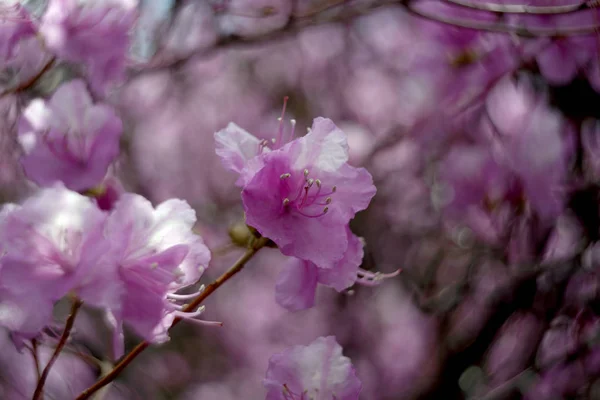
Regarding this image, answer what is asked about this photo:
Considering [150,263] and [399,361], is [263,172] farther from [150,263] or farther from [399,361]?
[399,361]

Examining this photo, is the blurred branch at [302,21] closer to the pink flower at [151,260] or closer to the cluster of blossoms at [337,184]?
the cluster of blossoms at [337,184]

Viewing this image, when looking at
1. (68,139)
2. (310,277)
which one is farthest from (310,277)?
(68,139)

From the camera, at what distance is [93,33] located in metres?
1.11

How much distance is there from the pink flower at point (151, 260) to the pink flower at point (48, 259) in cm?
2

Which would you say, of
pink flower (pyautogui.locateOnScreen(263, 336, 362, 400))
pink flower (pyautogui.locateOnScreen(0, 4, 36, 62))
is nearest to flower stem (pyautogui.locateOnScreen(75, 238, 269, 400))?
pink flower (pyautogui.locateOnScreen(263, 336, 362, 400))

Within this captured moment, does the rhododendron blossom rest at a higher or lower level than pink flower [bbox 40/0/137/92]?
lower

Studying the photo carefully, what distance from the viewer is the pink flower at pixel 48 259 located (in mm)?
652

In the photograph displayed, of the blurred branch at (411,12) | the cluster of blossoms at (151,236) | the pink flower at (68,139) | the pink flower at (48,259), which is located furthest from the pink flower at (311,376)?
the blurred branch at (411,12)

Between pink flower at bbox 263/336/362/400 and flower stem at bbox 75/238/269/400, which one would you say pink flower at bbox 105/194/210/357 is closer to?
flower stem at bbox 75/238/269/400

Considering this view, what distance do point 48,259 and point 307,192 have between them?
0.94 feet

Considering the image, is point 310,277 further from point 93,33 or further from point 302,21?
point 302,21

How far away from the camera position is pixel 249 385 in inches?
87.4

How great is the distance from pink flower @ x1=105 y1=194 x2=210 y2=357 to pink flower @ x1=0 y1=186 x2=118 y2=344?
0.02 m

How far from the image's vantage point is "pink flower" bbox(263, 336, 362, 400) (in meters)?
0.78
